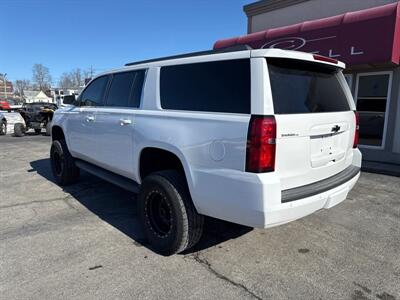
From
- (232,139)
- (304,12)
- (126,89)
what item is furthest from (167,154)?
(304,12)

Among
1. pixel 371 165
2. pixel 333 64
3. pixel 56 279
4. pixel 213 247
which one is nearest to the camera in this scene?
pixel 56 279

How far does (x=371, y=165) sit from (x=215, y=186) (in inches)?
277

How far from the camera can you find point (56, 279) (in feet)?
9.77

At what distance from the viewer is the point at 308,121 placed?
2891 millimetres

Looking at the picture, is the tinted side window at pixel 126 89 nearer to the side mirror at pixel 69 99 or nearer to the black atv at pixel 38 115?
the side mirror at pixel 69 99

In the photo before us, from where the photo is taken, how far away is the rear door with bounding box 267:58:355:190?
2744 mm

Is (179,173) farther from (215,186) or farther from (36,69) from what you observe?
(36,69)

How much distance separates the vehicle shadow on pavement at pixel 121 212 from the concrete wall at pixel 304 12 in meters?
8.37

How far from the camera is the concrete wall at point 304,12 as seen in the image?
9594 mm

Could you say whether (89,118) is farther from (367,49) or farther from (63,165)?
(367,49)

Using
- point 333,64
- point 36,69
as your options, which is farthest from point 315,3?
point 36,69

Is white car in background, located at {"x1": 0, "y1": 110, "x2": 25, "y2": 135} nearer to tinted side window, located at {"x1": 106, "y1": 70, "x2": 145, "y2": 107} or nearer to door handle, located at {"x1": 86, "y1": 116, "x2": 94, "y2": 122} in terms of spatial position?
door handle, located at {"x1": 86, "y1": 116, "x2": 94, "y2": 122}

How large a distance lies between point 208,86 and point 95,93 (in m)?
2.72

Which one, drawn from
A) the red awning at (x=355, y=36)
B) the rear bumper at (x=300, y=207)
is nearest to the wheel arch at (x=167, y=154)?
the rear bumper at (x=300, y=207)
